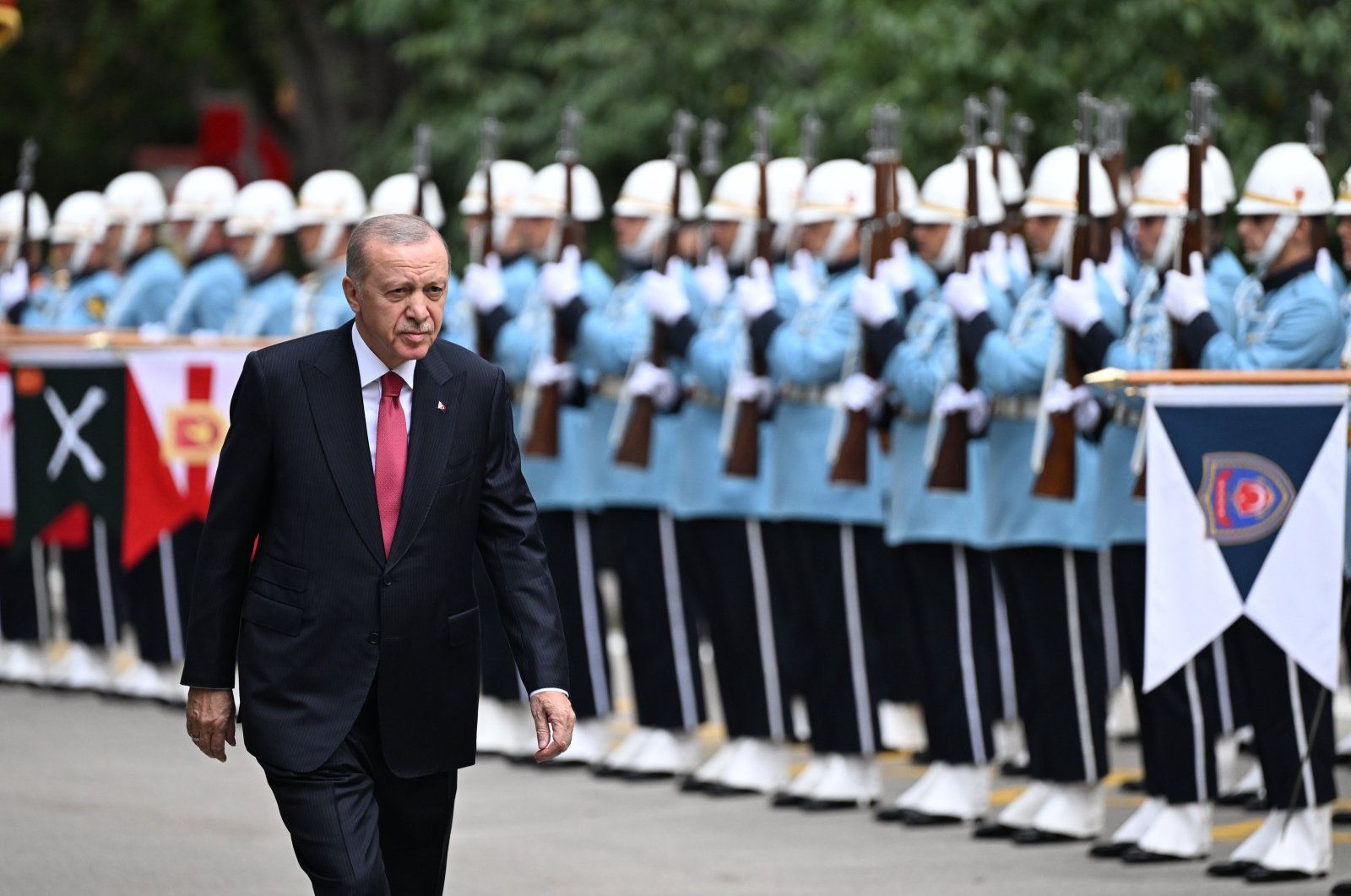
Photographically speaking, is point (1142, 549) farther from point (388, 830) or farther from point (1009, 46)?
point (1009, 46)

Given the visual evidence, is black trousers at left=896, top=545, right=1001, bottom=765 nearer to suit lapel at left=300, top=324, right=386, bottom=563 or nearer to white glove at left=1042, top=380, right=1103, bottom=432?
white glove at left=1042, top=380, right=1103, bottom=432

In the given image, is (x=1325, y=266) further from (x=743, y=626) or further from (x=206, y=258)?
(x=206, y=258)

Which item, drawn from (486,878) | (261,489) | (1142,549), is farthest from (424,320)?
(1142,549)

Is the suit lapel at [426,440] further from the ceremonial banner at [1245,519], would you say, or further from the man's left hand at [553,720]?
the ceremonial banner at [1245,519]

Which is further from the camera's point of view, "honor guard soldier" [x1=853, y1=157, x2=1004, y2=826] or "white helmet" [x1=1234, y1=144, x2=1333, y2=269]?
"honor guard soldier" [x1=853, y1=157, x2=1004, y2=826]

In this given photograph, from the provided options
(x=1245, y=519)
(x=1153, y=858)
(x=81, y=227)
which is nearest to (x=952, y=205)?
(x=1245, y=519)

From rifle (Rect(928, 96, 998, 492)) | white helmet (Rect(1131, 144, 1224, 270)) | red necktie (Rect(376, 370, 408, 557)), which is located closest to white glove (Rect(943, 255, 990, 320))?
rifle (Rect(928, 96, 998, 492))

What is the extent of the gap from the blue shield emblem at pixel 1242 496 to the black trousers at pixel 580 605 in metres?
3.55

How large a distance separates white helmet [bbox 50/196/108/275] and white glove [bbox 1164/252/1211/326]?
7457 millimetres

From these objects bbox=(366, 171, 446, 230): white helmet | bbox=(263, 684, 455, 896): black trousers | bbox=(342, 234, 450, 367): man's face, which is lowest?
bbox=(263, 684, 455, 896): black trousers

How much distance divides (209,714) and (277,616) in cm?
26

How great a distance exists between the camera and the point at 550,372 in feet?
34.8

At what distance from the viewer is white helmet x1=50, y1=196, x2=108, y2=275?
13.9 m

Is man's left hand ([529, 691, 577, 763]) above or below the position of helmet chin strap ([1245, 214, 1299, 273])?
below
